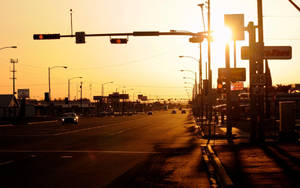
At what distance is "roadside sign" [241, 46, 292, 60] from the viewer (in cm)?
2045

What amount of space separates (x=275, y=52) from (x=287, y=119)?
3511 millimetres

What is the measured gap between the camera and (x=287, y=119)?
2158 cm

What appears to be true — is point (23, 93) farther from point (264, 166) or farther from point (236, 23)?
point (264, 166)

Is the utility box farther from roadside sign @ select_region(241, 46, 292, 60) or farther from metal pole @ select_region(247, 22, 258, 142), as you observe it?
roadside sign @ select_region(241, 46, 292, 60)

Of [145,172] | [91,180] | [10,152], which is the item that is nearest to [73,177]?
[91,180]

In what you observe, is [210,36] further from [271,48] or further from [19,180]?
[19,180]

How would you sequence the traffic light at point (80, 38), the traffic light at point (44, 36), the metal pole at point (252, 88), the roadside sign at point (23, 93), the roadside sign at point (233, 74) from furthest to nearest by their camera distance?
the roadside sign at point (23, 93), the traffic light at point (80, 38), the traffic light at point (44, 36), the roadside sign at point (233, 74), the metal pole at point (252, 88)

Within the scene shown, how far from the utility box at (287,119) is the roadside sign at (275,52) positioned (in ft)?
8.48

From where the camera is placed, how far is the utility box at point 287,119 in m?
21.6

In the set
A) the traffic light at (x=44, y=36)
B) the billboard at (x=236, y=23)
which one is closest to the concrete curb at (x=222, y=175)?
the billboard at (x=236, y=23)

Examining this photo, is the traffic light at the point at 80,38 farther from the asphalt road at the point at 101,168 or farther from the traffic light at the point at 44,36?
the asphalt road at the point at 101,168

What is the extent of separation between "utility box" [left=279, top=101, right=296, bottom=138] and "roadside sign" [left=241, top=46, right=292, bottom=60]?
102 inches

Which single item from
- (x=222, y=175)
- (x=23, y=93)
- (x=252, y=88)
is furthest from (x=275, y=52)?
(x=23, y=93)

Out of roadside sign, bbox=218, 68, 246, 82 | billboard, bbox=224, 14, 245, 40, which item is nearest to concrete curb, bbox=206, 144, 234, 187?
billboard, bbox=224, 14, 245, 40
